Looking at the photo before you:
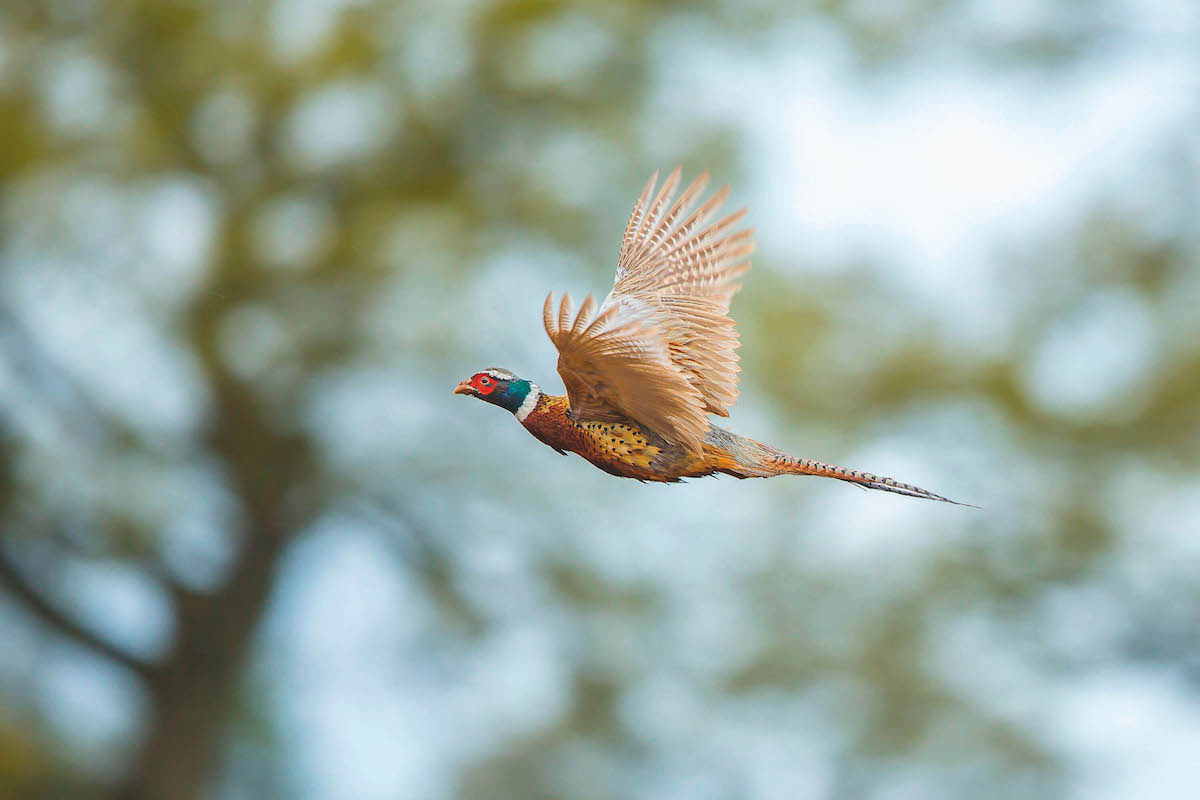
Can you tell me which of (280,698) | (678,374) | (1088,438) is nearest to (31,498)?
(280,698)

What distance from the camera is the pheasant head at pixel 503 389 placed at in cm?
99

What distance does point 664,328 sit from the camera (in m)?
1.04

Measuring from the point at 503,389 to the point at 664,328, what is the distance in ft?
0.46

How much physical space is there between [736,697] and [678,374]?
12.0 m

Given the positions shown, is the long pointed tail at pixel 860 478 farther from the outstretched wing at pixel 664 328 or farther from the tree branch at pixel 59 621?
the tree branch at pixel 59 621

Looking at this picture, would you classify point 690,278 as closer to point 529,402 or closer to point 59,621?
point 529,402

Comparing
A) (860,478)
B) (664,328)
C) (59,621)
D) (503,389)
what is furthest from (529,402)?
(59,621)

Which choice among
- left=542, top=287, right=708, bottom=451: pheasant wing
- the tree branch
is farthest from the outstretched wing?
the tree branch

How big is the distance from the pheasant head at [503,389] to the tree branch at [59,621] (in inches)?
412

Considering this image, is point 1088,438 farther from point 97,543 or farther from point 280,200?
point 97,543

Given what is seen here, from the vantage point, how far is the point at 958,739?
11531mm

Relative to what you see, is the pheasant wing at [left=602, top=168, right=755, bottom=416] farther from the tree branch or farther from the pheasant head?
the tree branch

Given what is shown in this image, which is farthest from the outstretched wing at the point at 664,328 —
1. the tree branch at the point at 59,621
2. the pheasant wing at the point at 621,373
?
the tree branch at the point at 59,621

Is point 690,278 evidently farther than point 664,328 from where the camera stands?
Yes
